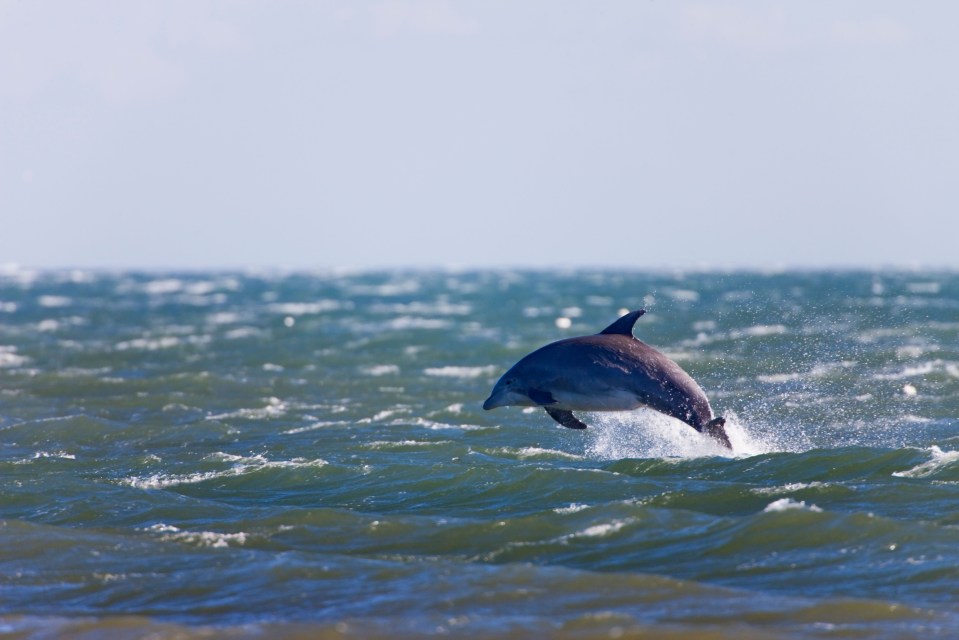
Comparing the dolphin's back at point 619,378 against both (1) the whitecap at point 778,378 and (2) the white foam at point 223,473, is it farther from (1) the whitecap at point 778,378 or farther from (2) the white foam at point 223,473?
(1) the whitecap at point 778,378

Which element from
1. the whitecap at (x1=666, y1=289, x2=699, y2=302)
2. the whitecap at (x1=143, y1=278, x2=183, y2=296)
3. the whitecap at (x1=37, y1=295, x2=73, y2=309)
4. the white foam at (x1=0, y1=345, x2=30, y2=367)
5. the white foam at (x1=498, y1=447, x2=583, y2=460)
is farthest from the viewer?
the whitecap at (x1=143, y1=278, x2=183, y2=296)

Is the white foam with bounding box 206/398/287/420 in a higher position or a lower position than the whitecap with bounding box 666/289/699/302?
higher

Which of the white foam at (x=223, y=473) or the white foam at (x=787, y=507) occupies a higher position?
the white foam at (x=787, y=507)

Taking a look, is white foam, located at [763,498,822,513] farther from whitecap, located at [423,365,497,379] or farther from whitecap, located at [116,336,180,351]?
whitecap, located at [116,336,180,351]

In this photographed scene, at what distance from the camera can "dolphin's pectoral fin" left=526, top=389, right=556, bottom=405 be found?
465 inches

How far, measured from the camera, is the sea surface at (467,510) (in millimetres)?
7598

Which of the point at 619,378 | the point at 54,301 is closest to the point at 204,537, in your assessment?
the point at 619,378

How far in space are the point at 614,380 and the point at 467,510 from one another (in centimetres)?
182

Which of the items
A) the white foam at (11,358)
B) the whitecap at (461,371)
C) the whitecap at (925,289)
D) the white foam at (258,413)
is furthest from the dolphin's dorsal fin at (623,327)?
the whitecap at (925,289)

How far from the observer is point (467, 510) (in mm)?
10688

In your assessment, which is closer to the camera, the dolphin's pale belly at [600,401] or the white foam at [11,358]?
the dolphin's pale belly at [600,401]

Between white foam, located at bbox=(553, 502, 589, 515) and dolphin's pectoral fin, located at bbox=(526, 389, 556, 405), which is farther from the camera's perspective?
dolphin's pectoral fin, located at bbox=(526, 389, 556, 405)

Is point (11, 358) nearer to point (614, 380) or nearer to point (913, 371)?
point (913, 371)

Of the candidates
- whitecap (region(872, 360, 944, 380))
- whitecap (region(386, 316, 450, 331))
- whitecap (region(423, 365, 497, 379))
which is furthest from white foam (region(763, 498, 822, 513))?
whitecap (region(386, 316, 450, 331))
